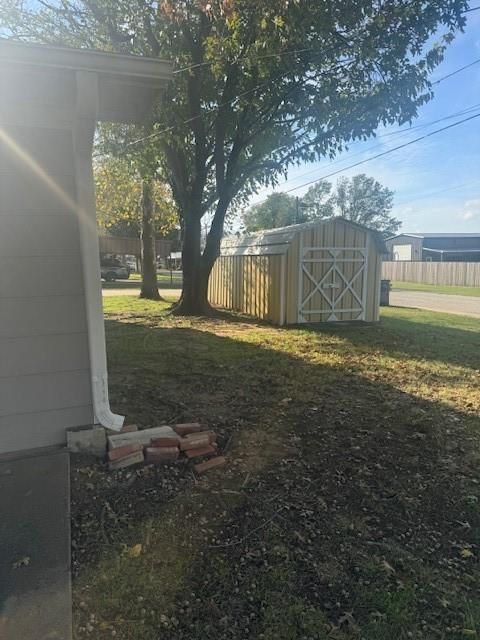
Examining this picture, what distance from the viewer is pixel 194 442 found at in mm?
3088

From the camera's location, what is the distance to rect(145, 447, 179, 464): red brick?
2.92 meters

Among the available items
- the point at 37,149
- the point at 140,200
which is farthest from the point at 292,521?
the point at 140,200

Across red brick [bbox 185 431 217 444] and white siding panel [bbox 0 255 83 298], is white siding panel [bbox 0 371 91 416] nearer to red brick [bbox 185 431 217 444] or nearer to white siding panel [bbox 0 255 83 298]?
white siding panel [bbox 0 255 83 298]

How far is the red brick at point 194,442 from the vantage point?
3051 millimetres

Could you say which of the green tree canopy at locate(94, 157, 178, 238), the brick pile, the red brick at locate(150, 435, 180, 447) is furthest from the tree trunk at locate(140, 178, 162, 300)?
the red brick at locate(150, 435, 180, 447)

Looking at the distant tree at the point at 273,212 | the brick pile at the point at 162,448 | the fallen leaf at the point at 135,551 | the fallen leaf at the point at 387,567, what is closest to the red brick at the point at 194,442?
the brick pile at the point at 162,448

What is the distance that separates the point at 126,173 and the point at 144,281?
3.90 meters

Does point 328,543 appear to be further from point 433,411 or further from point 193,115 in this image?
point 193,115

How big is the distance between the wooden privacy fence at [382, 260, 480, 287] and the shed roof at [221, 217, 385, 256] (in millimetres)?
20348

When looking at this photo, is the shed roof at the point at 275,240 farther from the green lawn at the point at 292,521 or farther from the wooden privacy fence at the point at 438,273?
the wooden privacy fence at the point at 438,273

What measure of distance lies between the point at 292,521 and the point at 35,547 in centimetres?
125

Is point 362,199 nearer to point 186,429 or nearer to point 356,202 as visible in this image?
point 356,202

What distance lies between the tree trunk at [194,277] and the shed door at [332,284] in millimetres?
2666

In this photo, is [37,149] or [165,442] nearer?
[37,149]
